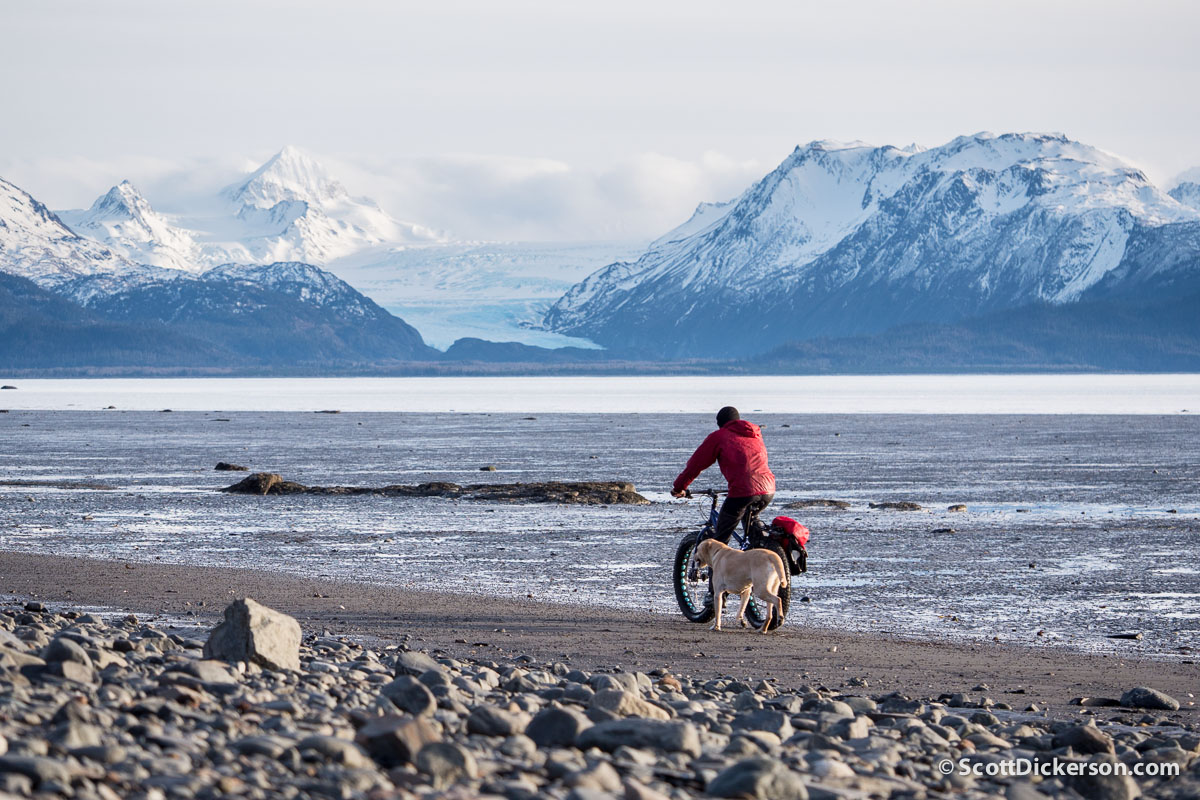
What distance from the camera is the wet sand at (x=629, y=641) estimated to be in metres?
12.9

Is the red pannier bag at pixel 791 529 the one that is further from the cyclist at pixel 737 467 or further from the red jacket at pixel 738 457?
the red jacket at pixel 738 457

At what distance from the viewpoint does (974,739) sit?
401 inches

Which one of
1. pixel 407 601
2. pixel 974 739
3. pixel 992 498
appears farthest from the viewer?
pixel 992 498

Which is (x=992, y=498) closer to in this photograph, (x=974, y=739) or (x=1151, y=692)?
(x=1151, y=692)

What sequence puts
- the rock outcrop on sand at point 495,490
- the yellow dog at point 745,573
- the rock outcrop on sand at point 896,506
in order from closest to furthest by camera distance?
the yellow dog at point 745,573, the rock outcrop on sand at point 896,506, the rock outcrop on sand at point 495,490

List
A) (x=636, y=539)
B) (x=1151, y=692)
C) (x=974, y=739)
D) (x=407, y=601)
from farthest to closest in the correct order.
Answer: (x=636, y=539) < (x=407, y=601) < (x=1151, y=692) < (x=974, y=739)

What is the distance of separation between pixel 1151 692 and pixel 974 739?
8.18 ft

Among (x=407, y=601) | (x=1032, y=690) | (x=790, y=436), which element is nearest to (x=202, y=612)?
(x=407, y=601)

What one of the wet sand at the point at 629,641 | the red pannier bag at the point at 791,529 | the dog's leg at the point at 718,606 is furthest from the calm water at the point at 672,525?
the red pannier bag at the point at 791,529

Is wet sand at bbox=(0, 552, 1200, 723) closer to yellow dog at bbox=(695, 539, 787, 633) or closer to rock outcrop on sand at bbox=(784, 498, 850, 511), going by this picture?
yellow dog at bbox=(695, 539, 787, 633)

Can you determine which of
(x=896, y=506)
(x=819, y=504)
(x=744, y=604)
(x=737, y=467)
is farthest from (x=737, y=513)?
(x=819, y=504)

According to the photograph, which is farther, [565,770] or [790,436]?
[790,436]

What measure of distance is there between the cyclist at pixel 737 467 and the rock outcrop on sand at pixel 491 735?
123 inches

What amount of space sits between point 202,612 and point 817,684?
6.65 meters
